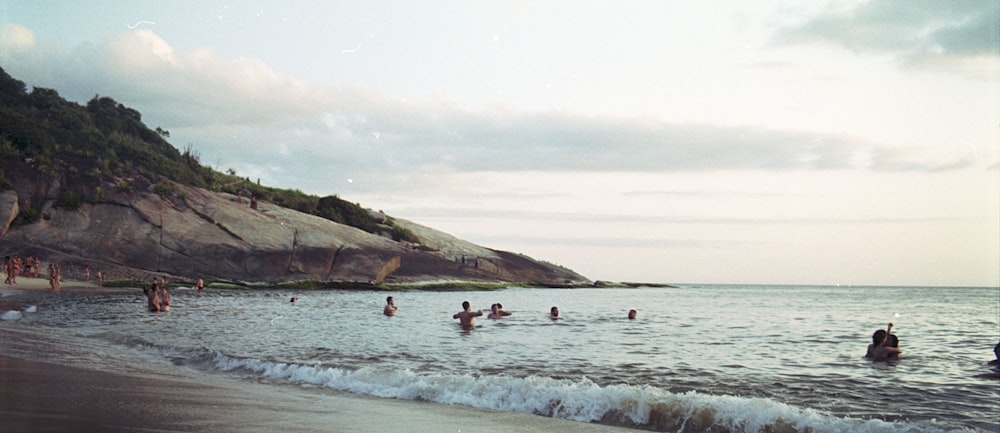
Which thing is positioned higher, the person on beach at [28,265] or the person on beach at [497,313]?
the person on beach at [28,265]

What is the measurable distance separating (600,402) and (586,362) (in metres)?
5.09

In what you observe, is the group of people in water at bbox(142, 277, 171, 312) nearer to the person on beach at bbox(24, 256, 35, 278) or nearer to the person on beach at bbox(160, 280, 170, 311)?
the person on beach at bbox(160, 280, 170, 311)

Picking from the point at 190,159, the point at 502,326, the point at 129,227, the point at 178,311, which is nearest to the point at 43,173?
the point at 129,227

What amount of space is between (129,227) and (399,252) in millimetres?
20660

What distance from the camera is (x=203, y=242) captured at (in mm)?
49094

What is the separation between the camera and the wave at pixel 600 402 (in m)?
9.21

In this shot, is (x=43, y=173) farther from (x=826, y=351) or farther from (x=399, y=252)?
(x=826, y=351)

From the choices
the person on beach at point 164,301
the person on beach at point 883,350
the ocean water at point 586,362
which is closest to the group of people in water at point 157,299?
the person on beach at point 164,301

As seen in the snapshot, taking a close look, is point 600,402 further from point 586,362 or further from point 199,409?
point 199,409

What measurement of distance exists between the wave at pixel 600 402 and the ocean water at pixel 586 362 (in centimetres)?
3

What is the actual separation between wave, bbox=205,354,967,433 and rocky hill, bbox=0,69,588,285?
38.7m

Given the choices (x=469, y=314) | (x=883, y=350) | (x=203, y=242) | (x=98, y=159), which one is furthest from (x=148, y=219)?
(x=883, y=350)

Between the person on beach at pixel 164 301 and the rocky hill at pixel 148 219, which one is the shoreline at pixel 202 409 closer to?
the person on beach at pixel 164 301

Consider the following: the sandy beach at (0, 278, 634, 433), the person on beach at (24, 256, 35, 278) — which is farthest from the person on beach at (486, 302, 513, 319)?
the person on beach at (24, 256, 35, 278)
